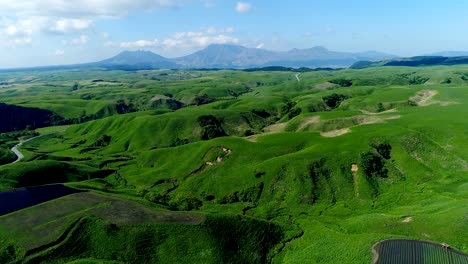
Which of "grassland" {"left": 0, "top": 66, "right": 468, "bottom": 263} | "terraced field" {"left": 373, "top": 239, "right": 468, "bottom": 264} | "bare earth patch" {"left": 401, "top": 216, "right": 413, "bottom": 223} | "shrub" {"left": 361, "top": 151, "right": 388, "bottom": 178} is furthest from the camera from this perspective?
"shrub" {"left": 361, "top": 151, "right": 388, "bottom": 178}

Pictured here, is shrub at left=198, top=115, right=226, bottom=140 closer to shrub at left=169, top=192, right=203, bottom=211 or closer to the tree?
shrub at left=169, top=192, right=203, bottom=211

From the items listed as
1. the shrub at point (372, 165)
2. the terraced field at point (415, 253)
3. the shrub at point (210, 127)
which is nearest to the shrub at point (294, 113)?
the shrub at point (210, 127)

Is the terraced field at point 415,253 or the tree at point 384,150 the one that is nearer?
the terraced field at point 415,253

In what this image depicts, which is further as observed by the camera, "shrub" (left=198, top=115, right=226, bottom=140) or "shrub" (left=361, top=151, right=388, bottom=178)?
"shrub" (left=198, top=115, right=226, bottom=140)

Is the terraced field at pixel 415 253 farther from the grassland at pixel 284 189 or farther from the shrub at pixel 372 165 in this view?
the shrub at pixel 372 165

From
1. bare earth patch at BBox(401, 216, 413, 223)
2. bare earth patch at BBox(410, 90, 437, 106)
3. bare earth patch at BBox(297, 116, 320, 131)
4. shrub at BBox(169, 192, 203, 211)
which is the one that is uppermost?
bare earth patch at BBox(410, 90, 437, 106)

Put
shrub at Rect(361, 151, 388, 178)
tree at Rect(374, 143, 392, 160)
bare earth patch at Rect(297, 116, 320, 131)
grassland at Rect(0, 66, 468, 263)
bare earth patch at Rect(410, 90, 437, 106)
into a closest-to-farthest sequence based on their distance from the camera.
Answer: grassland at Rect(0, 66, 468, 263) < shrub at Rect(361, 151, 388, 178) < tree at Rect(374, 143, 392, 160) < bare earth patch at Rect(297, 116, 320, 131) < bare earth patch at Rect(410, 90, 437, 106)

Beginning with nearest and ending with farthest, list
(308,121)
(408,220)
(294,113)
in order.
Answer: (408,220), (308,121), (294,113)

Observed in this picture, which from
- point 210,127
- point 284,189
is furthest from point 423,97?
point 284,189

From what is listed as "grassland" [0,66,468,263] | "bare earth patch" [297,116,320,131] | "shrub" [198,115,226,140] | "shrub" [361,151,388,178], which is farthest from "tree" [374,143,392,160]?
"shrub" [198,115,226,140]

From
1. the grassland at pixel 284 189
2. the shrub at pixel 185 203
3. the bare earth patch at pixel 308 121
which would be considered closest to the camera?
the grassland at pixel 284 189

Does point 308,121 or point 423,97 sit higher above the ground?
point 423,97

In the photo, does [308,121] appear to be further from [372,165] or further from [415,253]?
[415,253]
